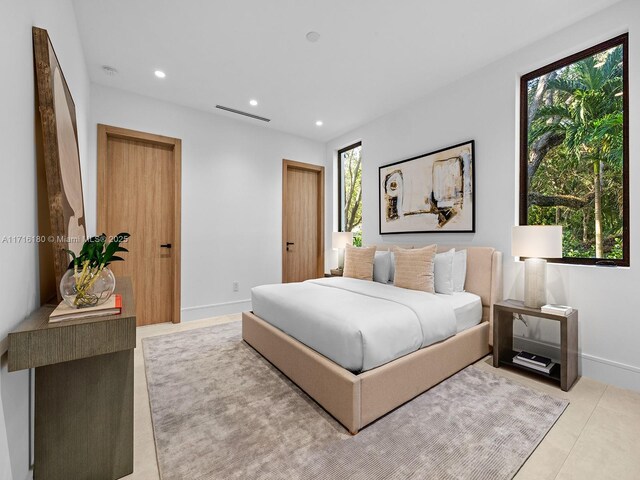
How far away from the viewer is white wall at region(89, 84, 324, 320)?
11.9ft

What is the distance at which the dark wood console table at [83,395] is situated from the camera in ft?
3.63

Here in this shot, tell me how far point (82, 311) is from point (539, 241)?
115 inches

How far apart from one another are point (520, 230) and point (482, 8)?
1.75 meters

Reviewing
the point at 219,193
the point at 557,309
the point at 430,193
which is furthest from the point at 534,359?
the point at 219,193

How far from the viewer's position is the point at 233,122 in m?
4.29

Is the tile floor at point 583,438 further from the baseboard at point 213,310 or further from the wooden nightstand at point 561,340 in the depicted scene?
the baseboard at point 213,310

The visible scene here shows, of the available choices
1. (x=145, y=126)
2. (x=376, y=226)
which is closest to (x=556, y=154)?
(x=376, y=226)

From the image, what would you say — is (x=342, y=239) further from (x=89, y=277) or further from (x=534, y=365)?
(x=89, y=277)

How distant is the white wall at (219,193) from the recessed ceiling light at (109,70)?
13.0 inches

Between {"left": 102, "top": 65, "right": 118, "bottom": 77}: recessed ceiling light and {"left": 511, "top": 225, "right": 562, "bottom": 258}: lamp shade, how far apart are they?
4.23 meters

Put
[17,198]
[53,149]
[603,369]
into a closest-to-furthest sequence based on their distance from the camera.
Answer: [17,198], [53,149], [603,369]

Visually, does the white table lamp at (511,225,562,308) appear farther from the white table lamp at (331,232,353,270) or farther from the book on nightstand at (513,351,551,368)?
the white table lamp at (331,232,353,270)

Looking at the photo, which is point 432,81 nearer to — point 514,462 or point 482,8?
point 482,8

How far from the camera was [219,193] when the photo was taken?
4164mm
